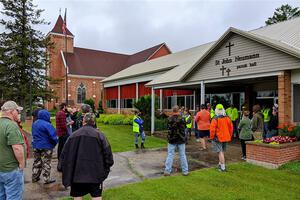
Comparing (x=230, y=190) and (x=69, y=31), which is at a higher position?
(x=69, y=31)

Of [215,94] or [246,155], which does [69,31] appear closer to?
[215,94]

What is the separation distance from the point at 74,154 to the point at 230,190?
11.6 feet

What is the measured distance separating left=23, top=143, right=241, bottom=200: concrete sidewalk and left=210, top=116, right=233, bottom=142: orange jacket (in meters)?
1.30

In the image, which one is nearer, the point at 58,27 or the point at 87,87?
the point at 87,87

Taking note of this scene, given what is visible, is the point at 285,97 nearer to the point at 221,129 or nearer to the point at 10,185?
the point at 221,129

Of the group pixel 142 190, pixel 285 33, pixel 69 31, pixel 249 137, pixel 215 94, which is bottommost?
pixel 142 190

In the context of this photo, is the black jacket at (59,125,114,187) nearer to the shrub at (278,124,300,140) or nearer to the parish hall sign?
the shrub at (278,124,300,140)

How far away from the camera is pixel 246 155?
8.22 m

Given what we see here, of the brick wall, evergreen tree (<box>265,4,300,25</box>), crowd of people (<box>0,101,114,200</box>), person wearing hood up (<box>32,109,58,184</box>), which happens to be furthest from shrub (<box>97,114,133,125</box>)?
evergreen tree (<box>265,4,300,25</box>)

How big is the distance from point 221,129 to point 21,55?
2750 cm

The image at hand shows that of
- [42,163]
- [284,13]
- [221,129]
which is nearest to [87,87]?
[284,13]

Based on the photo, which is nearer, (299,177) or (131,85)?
(299,177)

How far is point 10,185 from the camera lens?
3857 mm

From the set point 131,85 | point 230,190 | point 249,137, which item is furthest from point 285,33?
point 131,85
